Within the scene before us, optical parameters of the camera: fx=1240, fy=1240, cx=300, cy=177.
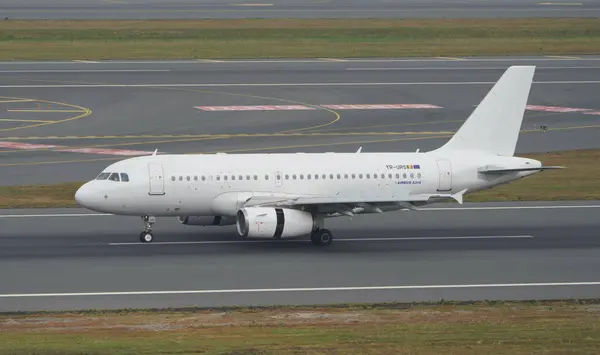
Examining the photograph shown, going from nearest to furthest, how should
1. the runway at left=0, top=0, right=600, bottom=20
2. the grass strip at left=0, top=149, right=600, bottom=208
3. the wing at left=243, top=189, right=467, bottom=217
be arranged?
the wing at left=243, top=189, right=467, bottom=217, the grass strip at left=0, top=149, right=600, bottom=208, the runway at left=0, top=0, right=600, bottom=20

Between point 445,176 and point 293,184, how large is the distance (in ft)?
20.7

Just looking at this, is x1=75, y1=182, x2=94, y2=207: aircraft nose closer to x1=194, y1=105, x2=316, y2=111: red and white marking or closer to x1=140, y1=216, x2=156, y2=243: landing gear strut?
x1=140, y1=216, x2=156, y2=243: landing gear strut

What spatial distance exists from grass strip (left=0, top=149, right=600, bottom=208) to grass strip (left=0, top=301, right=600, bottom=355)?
19.9 metres

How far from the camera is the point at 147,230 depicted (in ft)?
164

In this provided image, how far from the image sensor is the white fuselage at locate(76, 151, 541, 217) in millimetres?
48906

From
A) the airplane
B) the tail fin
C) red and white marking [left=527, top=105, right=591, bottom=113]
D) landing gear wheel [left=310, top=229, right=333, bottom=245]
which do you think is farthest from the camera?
red and white marking [left=527, top=105, right=591, bottom=113]

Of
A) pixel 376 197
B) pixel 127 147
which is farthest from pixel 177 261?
pixel 127 147

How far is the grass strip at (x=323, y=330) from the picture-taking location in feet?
111

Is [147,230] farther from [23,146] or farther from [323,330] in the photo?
[23,146]

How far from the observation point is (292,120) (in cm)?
7994

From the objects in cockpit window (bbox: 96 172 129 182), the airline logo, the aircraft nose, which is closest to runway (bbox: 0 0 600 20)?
the airline logo

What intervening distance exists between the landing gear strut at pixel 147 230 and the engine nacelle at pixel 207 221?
5.69 feet

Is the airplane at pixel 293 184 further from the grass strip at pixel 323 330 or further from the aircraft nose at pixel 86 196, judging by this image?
the grass strip at pixel 323 330

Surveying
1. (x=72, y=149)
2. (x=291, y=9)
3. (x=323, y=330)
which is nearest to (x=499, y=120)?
(x=323, y=330)
